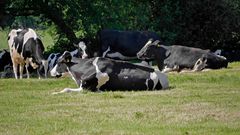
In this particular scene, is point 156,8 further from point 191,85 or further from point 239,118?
point 239,118

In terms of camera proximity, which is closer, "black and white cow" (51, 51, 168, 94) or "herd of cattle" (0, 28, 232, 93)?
"black and white cow" (51, 51, 168, 94)

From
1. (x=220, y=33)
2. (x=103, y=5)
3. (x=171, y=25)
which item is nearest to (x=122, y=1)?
(x=103, y=5)

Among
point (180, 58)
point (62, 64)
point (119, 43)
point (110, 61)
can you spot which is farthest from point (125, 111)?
point (119, 43)

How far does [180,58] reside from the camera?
2539cm

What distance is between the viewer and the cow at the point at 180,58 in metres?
25.3

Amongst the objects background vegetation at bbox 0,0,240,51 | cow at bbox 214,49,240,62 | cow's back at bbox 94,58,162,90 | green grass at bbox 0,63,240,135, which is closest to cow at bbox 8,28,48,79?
green grass at bbox 0,63,240,135

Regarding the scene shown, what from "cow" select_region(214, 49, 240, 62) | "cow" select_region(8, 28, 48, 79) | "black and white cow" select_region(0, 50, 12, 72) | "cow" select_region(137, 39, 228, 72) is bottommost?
"cow" select_region(214, 49, 240, 62)

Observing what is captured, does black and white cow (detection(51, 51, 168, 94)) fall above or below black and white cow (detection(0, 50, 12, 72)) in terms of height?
above

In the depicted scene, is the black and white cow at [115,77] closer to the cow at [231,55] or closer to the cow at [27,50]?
the cow at [27,50]

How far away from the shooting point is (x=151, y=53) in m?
25.7

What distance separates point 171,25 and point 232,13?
361 centimetres

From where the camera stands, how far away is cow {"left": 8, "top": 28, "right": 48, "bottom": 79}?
23.8 m

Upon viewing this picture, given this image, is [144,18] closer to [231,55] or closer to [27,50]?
[231,55]

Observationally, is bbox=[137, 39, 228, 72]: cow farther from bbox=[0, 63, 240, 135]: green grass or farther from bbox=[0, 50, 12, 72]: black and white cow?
bbox=[0, 50, 12, 72]: black and white cow
